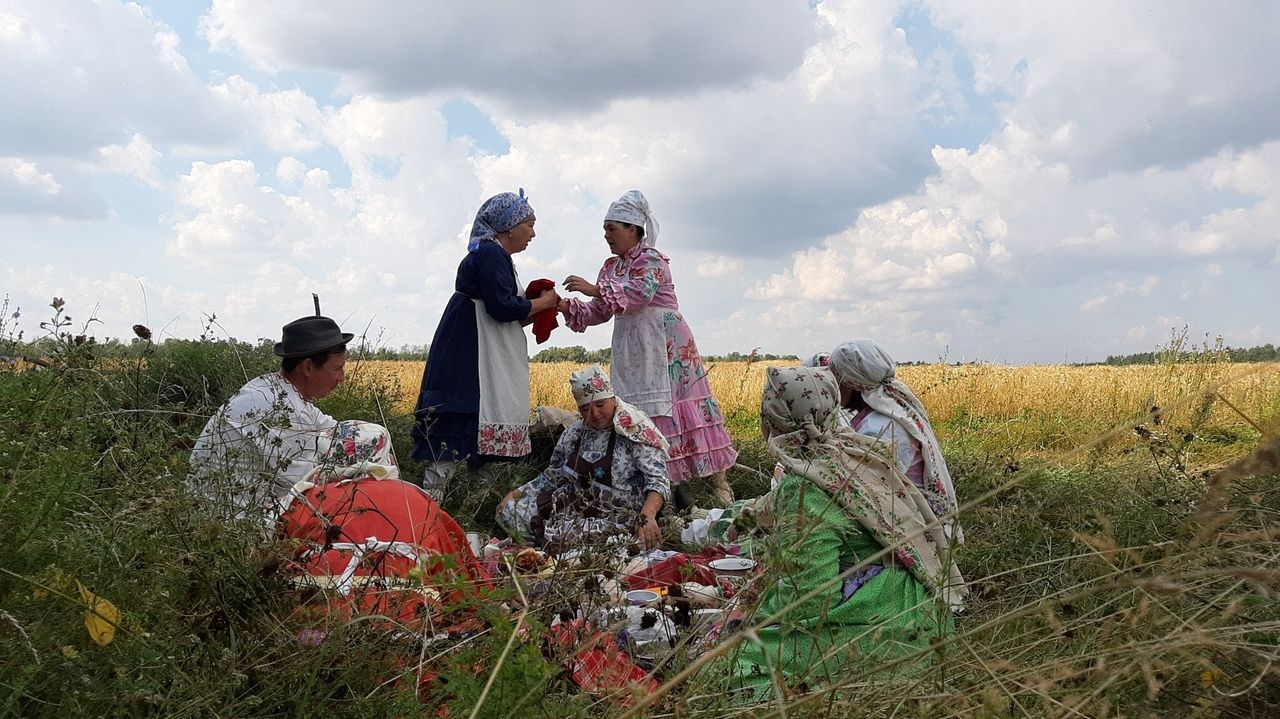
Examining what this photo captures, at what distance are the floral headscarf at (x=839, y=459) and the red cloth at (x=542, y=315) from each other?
3.25m

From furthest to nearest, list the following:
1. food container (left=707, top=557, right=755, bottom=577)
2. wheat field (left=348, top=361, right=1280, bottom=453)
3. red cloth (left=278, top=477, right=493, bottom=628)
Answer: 1. wheat field (left=348, top=361, right=1280, bottom=453)
2. food container (left=707, top=557, right=755, bottom=577)
3. red cloth (left=278, top=477, right=493, bottom=628)

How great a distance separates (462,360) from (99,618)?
4395 millimetres

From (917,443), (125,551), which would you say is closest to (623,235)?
(917,443)

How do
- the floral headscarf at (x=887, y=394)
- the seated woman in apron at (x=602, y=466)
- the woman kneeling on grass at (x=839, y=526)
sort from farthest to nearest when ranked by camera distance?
the seated woman in apron at (x=602, y=466)
the floral headscarf at (x=887, y=394)
the woman kneeling on grass at (x=839, y=526)

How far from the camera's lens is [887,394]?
171 inches

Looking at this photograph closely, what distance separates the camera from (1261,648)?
179cm

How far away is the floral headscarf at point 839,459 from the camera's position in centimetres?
291

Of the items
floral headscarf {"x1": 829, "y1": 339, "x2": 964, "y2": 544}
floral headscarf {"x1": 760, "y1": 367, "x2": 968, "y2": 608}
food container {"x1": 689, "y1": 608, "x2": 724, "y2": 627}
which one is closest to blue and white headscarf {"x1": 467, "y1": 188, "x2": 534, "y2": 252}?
floral headscarf {"x1": 829, "y1": 339, "x2": 964, "y2": 544}

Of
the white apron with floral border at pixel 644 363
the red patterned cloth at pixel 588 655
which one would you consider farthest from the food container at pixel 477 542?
the red patterned cloth at pixel 588 655

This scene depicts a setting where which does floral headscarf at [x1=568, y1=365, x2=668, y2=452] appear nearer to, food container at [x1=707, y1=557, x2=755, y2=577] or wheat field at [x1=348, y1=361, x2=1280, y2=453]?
food container at [x1=707, y1=557, x2=755, y2=577]

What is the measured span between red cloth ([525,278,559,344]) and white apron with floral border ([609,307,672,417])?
0.51 metres

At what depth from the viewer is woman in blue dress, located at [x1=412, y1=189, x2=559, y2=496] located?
19.9 ft

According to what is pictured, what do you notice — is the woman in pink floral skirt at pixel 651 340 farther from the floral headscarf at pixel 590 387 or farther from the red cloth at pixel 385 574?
the red cloth at pixel 385 574

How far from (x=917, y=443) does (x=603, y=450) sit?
2219 mm
